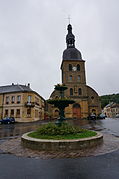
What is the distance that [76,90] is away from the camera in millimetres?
43906

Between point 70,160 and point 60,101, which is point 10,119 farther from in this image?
point 70,160

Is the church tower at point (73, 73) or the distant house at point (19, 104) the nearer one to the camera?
the distant house at point (19, 104)

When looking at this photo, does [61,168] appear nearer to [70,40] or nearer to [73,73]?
[73,73]

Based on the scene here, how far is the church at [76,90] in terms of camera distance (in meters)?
43.0

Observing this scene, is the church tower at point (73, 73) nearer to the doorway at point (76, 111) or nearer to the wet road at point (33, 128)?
the doorway at point (76, 111)

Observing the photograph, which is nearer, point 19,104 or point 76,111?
point 19,104

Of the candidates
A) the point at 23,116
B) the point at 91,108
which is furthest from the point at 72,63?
the point at 23,116

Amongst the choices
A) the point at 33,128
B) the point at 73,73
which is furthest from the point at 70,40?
the point at 33,128

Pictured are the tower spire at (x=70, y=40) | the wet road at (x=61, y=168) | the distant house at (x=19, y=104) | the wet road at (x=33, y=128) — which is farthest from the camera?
the tower spire at (x=70, y=40)

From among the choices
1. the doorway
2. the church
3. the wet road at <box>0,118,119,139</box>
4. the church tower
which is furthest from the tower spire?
the wet road at <box>0,118,119,139</box>

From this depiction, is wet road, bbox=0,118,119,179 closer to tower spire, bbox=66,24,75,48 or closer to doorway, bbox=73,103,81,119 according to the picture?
doorway, bbox=73,103,81,119

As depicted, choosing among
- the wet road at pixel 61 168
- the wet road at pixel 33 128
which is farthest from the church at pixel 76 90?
the wet road at pixel 61 168

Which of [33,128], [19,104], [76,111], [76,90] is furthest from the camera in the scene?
[76,90]

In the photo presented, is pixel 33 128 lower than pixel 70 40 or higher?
lower
